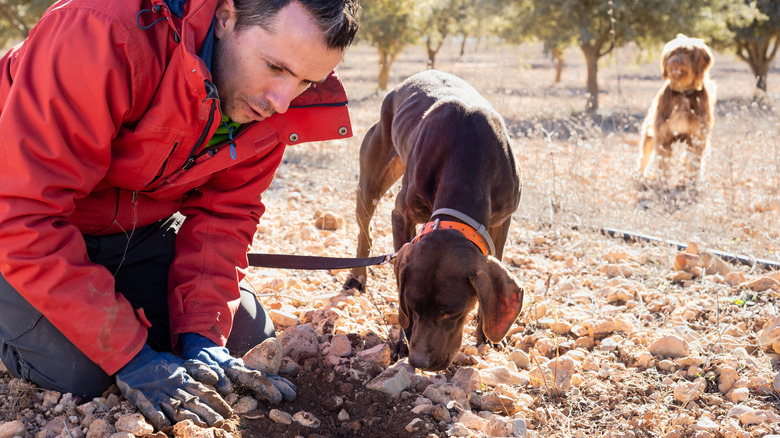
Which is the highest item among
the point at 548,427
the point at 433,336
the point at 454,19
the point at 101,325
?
the point at 454,19

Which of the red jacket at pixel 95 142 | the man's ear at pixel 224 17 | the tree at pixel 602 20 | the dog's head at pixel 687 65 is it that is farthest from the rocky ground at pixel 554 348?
the tree at pixel 602 20

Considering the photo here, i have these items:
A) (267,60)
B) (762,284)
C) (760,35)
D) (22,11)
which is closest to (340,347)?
(267,60)

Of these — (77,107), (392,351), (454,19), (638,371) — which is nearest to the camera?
(77,107)

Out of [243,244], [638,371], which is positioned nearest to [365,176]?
[243,244]

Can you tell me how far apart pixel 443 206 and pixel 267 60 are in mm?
1116

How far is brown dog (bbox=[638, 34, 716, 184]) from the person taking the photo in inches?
290

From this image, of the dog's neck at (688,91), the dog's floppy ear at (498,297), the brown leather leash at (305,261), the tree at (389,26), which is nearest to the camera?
the dog's floppy ear at (498,297)

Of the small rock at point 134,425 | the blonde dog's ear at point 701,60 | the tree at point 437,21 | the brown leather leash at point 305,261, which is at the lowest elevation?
the small rock at point 134,425

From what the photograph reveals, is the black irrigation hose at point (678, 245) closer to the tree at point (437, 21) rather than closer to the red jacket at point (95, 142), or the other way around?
the red jacket at point (95, 142)

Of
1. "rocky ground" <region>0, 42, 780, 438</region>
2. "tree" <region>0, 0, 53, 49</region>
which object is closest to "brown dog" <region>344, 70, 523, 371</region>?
"rocky ground" <region>0, 42, 780, 438</region>

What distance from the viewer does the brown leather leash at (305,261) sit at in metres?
3.14

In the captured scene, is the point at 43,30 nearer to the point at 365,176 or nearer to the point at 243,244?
the point at 243,244

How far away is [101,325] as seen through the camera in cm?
222

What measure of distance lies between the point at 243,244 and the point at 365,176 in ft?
4.91
